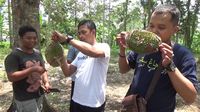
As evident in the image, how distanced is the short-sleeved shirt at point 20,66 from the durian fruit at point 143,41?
5.98 feet

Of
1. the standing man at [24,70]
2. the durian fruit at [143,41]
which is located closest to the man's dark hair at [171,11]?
the durian fruit at [143,41]

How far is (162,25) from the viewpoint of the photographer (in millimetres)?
2656

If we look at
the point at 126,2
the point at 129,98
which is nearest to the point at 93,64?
the point at 129,98

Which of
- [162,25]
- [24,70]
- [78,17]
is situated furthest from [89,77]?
[78,17]

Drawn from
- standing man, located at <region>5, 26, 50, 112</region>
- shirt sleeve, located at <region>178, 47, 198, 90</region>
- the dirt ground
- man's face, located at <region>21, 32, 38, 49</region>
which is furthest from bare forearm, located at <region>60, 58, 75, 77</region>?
the dirt ground

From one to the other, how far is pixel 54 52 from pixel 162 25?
1.52 metres

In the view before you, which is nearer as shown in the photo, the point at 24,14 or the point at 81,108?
the point at 81,108

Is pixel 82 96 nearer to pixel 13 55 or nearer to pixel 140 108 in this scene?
pixel 13 55

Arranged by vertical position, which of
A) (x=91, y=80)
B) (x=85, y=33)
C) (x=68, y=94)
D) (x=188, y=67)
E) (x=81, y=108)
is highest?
(x=85, y=33)

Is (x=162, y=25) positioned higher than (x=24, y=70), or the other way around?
(x=162, y=25)

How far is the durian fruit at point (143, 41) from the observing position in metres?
2.55

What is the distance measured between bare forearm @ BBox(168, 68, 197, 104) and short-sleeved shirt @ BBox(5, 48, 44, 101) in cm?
222

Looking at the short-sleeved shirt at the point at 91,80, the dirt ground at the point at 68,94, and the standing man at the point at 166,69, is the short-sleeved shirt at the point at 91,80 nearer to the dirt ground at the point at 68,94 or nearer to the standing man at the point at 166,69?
the standing man at the point at 166,69

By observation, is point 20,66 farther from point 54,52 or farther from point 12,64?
point 54,52
